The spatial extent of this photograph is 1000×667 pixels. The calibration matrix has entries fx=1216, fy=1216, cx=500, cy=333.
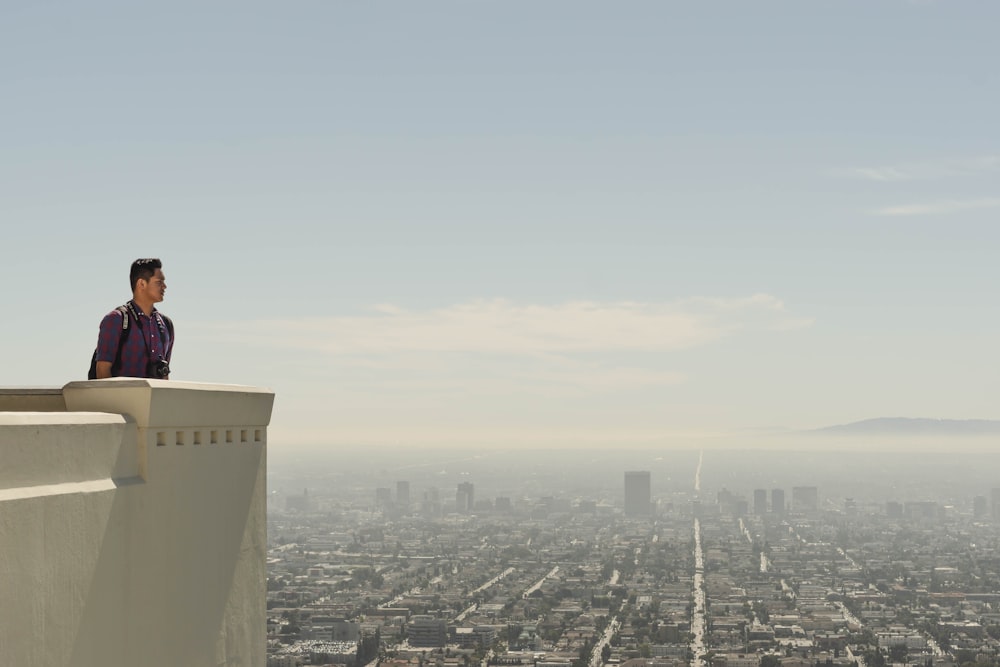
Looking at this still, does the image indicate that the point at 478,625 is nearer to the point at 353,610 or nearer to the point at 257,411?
the point at 353,610

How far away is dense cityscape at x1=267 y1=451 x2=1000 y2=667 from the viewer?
48.5 meters

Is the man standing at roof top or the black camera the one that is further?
the black camera

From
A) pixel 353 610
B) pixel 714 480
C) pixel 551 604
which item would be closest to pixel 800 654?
pixel 551 604

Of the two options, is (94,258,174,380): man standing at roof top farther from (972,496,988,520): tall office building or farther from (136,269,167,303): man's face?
(972,496,988,520): tall office building

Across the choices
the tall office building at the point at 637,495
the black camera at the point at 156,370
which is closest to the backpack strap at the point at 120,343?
the black camera at the point at 156,370

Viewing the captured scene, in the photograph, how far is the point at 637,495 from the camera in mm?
134875

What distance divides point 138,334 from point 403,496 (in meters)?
135

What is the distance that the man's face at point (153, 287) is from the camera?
174 inches

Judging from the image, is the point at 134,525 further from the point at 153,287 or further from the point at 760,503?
the point at 760,503

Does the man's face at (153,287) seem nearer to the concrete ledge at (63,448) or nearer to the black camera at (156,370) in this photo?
the black camera at (156,370)

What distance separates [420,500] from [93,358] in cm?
13782

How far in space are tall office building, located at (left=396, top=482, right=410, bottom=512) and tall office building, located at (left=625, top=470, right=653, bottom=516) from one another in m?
24.3

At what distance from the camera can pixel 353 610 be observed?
5812 centimetres

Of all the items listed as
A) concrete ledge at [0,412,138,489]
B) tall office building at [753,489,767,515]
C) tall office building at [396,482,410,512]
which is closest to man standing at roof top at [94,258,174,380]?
concrete ledge at [0,412,138,489]
